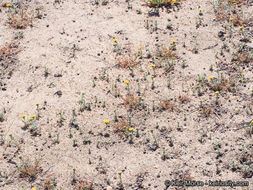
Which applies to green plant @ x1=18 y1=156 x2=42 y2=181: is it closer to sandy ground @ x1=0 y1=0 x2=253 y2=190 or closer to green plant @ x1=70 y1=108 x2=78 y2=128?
sandy ground @ x1=0 y1=0 x2=253 y2=190

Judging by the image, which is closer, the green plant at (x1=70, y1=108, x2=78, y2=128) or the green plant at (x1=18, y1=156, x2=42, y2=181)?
the green plant at (x1=18, y1=156, x2=42, y2=181)

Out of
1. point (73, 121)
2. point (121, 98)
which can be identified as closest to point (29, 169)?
point (73, 121)

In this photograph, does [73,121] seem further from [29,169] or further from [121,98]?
[29,169]

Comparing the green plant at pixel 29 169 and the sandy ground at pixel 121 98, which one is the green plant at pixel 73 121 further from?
the green plant at pixel 29 169

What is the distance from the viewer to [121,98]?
7414mm

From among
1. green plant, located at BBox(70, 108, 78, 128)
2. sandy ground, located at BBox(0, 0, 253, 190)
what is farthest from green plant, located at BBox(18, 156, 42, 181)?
green plant, located at BBox(70, 108, 78, 128)

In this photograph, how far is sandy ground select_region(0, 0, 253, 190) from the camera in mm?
6152

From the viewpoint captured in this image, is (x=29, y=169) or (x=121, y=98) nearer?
(x=29, y=169)

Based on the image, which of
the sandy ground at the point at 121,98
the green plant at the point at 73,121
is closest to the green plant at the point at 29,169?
the sandy ground at the point at 121,98

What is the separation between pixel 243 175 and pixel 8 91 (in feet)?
15.9

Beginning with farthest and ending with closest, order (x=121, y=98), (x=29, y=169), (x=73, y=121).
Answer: (x=121, y=98) → (x=73, y=121) → (x=29, y=169)

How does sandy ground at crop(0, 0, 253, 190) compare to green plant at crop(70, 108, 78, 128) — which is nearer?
sandy ground at crop(0, 0, 253, 190)

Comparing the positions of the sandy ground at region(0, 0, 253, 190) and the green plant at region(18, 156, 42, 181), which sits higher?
the sandy ground at region(0, 0, 253, 190)

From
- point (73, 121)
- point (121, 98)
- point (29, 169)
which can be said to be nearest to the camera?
point (29, 169)
